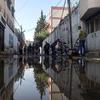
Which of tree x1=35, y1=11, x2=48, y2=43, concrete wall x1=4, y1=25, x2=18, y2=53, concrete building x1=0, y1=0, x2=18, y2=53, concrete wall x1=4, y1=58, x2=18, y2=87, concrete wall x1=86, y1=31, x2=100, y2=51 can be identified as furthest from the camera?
tree x1=35, y1=11, x2=48, y2=43

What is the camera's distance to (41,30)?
412ft

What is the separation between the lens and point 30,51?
5650 cm

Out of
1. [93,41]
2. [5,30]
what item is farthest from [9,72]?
[5,30]

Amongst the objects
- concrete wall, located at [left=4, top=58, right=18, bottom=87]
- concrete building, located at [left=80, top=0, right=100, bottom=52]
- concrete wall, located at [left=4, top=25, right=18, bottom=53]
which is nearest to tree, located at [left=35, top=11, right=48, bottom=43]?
concrete wall, located at [left=4, top=25, right=18, bottom=53]

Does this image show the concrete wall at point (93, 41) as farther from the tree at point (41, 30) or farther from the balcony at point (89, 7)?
the tree at point (41, 30)

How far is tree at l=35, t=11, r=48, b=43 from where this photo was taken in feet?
386

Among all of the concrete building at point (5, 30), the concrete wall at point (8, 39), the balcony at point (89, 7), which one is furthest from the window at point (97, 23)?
the concrete wall at point (8, 39)

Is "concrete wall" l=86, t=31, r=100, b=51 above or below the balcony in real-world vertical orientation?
below

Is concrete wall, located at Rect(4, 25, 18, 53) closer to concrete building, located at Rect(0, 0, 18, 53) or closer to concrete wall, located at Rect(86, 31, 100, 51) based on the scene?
concrete building, located at Rect(0, 0, 18, 53)

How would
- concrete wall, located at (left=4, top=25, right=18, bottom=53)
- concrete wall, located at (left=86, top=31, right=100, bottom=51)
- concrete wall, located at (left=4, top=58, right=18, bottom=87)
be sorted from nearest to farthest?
concrete wall, located at (left=4, top=58, right=18, bottom=87) < concrete wall, located at (left=86, top=31, right=100, bottom=51) < concrete wall, located at (left=4, top=25, right=18, bottom=53)

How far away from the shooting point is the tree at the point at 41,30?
386 feet

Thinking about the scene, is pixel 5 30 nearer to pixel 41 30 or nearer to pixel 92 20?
pixel 92 20

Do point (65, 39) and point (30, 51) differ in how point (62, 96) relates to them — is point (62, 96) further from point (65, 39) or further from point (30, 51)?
point (30, 51)

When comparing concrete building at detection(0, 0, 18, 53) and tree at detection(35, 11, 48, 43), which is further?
tree at detection(35, 11, 48, 43)
